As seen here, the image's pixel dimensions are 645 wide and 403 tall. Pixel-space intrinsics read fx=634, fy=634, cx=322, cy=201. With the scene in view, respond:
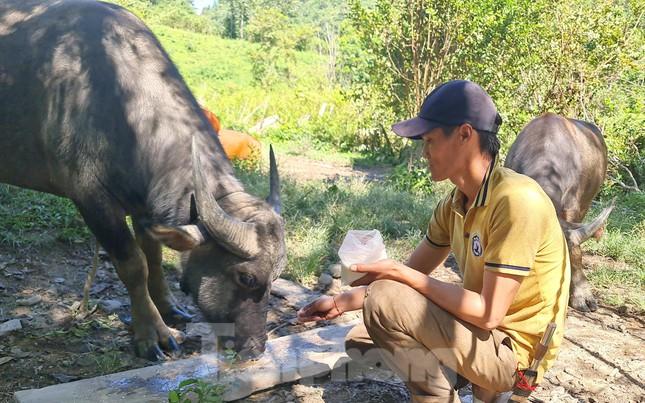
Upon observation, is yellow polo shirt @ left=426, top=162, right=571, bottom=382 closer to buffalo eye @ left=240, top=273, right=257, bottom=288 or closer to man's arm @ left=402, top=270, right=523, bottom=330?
man's arm @ left=402, top=270, right=523, bottom=330

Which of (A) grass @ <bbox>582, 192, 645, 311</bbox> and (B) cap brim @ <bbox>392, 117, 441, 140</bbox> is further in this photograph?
(A) grass @ <bbox>582, 192, 645, 311</bbox>

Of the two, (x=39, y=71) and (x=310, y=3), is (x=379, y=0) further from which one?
(x=310, y=3)

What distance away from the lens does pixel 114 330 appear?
4340mm

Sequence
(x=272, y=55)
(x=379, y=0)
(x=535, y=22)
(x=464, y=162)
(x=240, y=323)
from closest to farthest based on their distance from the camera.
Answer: (x=464, y=162), (x=240, y=323), (x=535, y=22), (x=379, y=0), (x=272, y=55)

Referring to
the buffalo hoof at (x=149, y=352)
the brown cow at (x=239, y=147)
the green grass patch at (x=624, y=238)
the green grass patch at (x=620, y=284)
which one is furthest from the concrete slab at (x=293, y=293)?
the brown cow at (x=239, y=147)

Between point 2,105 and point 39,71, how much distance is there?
0.39 meters

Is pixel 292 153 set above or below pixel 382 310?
below

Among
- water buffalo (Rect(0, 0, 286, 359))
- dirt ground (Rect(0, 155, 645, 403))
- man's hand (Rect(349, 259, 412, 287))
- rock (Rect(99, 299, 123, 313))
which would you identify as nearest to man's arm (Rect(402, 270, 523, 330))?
man's hand (Rect(349, 259, 412, 287))

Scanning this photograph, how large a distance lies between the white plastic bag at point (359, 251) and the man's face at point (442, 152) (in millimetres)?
409

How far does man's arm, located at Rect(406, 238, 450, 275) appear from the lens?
130 inches

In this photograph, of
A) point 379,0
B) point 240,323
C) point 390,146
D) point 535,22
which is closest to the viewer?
point 240,323

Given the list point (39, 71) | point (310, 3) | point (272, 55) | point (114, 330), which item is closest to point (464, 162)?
point (114, 330)

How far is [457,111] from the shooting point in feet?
8.76

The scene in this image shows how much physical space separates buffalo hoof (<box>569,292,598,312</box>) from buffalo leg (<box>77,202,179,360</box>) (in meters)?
3.26
